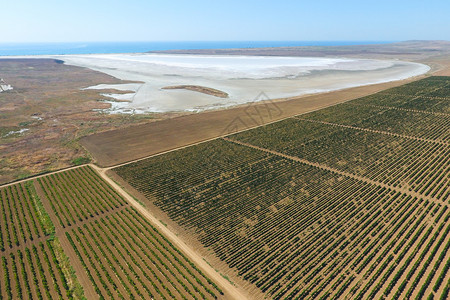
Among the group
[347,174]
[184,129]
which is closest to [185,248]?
[347,174]

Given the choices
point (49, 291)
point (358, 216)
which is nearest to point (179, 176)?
point (49, 291)

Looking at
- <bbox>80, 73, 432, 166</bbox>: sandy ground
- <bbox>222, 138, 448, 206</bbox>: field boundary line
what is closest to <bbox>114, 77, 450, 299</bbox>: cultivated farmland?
<bbox>222, 138, 448, 206</bbox>: field boundary line

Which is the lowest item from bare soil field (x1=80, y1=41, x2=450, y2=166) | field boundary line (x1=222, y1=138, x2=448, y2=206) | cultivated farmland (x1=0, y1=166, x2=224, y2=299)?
cultivated farmland (x1=0, y1=166, x2=224, y2=299)

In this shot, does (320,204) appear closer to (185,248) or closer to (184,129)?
(185,248)

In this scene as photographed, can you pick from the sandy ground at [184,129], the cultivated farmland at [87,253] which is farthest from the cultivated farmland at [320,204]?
the sandy ground at [184,129]

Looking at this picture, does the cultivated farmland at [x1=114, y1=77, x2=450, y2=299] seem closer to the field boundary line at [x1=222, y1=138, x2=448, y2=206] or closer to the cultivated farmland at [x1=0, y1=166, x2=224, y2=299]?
the field boundary line at [x1=222, y1=138, x2=448, y2=206]

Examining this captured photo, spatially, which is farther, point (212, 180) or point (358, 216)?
point (212, 180)

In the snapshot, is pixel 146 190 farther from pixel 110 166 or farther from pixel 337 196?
pixel 337 196
